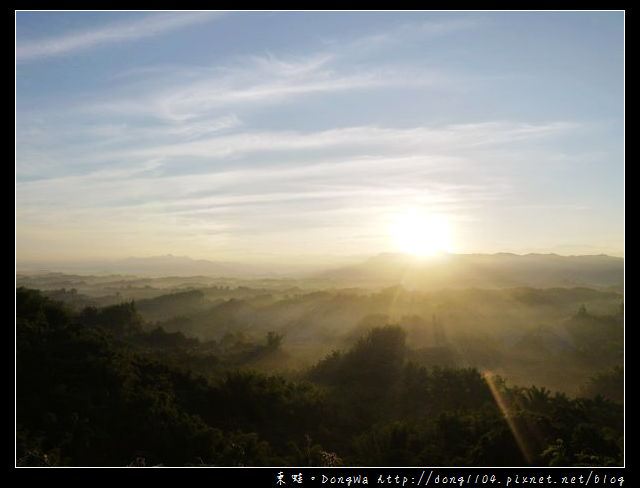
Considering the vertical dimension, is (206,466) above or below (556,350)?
above

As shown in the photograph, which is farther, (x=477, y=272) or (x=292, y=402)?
(x=477, y=272)

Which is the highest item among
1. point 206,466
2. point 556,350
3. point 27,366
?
point 27,366

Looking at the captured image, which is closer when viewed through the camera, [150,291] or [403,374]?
[403,374]

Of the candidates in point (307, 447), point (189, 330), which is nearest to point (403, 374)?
point (307, 447)

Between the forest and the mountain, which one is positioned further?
the mountain

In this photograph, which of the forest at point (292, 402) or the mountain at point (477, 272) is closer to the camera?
the forest at point (292, 402)

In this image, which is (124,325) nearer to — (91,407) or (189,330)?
(189,330)

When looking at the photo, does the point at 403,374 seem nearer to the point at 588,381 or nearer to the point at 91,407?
the point at 588,381

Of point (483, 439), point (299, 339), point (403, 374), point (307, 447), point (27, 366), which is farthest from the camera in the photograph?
point (299, 339)
